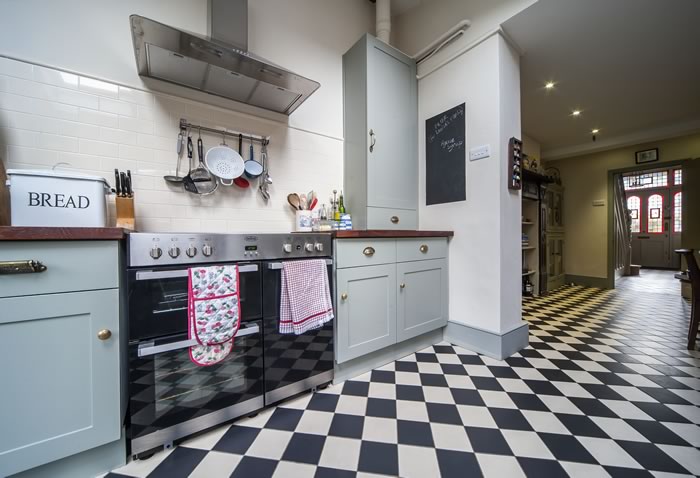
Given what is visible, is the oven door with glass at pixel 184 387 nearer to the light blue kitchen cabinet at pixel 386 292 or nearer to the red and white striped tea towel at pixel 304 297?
the red and white striped tea towel at pixel 304 297

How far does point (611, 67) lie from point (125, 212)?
13.7 feet

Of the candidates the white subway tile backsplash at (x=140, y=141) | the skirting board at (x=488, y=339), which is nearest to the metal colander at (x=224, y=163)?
the white subway tile backsplash at (x=140, y=141)

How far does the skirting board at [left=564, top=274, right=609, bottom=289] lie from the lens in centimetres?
445

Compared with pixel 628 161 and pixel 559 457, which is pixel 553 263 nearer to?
pixel 628 161

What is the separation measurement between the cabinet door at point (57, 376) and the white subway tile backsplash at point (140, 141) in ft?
2.42

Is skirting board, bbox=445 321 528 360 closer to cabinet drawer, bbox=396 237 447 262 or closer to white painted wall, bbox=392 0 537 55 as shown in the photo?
cabinet drawer, bbox=396 237 447 262

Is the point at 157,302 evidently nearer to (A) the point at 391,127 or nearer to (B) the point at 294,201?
(B) the point at 294,201

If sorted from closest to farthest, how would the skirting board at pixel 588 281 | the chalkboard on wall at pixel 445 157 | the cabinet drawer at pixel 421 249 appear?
the cabinet drawer at pixel 421 249, the chalkboard on wall at pixel 445 157, the skirting board at pixel 588 281

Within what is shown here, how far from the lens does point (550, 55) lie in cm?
228

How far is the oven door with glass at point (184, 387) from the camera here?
3.28ft

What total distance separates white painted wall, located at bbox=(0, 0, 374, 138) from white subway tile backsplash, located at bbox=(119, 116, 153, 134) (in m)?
0.20

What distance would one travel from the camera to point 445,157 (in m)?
2.22

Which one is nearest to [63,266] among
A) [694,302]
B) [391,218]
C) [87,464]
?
[87,464]

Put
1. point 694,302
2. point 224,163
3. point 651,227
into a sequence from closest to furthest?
point 224,163
point 694,302
point 651,227
